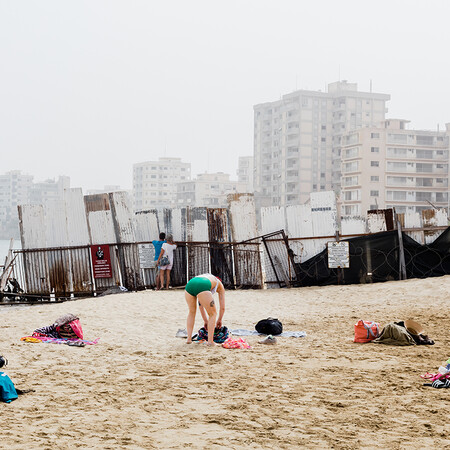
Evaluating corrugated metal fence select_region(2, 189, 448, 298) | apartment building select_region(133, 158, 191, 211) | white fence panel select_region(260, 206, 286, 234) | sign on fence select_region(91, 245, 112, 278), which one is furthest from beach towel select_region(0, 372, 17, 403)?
apartment building select_region(133, 158, 191, 211)

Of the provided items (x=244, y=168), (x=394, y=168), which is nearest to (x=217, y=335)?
(x=394, y=168)

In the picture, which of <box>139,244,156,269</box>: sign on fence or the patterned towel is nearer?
→ the patterned towel

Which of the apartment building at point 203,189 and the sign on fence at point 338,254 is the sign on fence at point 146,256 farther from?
the apartment building at point 203,189

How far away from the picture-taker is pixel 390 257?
18.9m

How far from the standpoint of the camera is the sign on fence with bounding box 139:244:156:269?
1962 centimetres

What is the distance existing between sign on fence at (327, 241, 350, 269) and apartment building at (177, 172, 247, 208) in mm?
118177

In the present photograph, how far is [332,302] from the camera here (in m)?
16.3

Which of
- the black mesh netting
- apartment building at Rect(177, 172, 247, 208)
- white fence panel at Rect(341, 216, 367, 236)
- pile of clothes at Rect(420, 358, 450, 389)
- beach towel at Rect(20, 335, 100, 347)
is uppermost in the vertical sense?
white fence panel at Rect(341, 216, 367, 236)

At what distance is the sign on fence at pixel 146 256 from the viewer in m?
19.6

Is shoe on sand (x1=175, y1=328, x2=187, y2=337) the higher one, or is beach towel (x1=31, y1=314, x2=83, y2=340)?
beach towel (x1=31, y1=314, x2=83, y2=340)

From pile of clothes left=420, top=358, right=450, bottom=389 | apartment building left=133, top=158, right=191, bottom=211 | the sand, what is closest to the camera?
the sand

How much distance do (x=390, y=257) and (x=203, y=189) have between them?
12354 centimetres

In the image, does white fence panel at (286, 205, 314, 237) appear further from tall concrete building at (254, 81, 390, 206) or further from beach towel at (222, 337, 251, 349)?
tall concrete building at (254, 81, 390, 206)

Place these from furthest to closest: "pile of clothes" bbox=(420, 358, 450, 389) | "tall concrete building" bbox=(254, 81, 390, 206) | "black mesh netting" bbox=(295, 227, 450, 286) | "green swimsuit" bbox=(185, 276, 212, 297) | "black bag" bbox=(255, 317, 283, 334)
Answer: "tall concrete building" bbox=(254, 81, 390, 206) < "black mesh netting" bbox=(295, 227, 450, 286) < "black bag" bbox=(255, 317, 283, 334) < "green swimsuit" bbox=(185, 276, 212, 297) < "pile of clothes" bbox=(420, 358, 450, 389)
